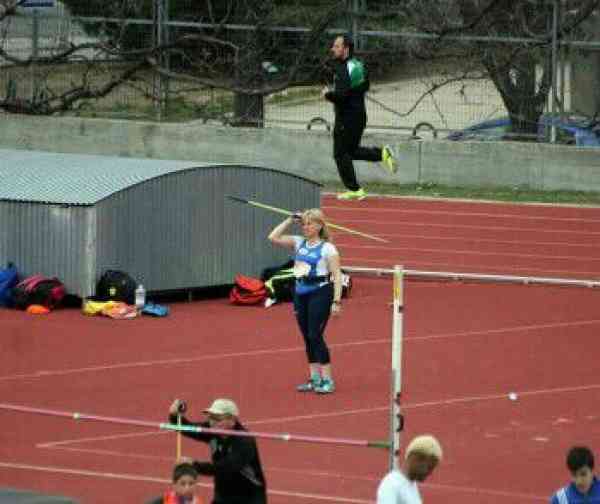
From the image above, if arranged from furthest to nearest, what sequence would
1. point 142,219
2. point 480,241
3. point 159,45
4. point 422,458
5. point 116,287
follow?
point 159,45 < point 480,241 < point 142,219 < point 116,287 < point 422,458

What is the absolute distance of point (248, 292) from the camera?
21766 mm

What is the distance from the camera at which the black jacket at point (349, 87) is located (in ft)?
77.5

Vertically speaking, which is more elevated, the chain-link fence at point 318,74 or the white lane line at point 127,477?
the chain-link fence at point 318,74

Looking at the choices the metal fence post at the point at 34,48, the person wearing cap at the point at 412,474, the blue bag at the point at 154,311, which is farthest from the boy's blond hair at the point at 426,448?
the metal fence post at the point at 34,48

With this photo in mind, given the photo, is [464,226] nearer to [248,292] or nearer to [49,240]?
[248,292]

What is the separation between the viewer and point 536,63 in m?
31.9

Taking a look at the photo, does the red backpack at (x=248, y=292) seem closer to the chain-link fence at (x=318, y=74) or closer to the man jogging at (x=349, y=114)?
the man jogging at (x=349, y=114)

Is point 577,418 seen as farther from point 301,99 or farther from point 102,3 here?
point 102,3

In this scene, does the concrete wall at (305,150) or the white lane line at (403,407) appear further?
the concrete wall at (305,150)

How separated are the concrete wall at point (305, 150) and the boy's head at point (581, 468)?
20.1 m

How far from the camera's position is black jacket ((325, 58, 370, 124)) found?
930 inches

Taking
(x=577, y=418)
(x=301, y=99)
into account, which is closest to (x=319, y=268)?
(x=577, y=418)

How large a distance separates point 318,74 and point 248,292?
13.7 meters

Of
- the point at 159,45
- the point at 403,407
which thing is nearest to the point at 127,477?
the point at 403,407
